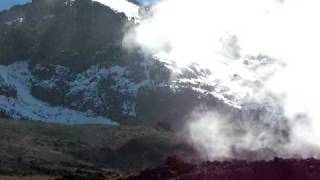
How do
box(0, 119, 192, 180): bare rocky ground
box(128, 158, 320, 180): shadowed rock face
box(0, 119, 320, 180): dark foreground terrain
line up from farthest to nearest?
1. box(0, 119, 192, 180): bare rocky ground
2. box(0, 119, 320, 180): dark foreground terrain
3. box(128, 158, 320, 180): shadowed rock face

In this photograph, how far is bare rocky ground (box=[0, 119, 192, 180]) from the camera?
139 meters

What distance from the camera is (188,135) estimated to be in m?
190

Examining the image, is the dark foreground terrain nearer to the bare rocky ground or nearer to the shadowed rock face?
the bare rocky ground

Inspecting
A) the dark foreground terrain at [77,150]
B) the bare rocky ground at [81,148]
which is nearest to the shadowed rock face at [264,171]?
the dark foreground terrain at [77,150]

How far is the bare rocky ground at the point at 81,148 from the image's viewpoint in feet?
455

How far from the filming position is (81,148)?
551ft

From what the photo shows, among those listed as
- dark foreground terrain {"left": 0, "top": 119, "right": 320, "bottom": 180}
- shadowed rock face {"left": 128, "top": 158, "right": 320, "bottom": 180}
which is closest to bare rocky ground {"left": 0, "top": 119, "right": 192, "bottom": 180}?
dark foreground terrain {"left": 0, "top": 119, "right": 320, "bottom": 180}

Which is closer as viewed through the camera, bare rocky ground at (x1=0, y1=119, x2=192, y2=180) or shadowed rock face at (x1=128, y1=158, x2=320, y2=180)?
shadowed rock face at (x1=128, y1=158, x2=320, y2=180)

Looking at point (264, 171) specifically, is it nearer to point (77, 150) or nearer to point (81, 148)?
point (77, 150)

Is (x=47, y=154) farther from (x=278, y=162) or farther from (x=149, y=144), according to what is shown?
(x=278, y=162)

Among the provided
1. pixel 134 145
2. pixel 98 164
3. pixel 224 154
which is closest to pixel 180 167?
pixel 224 154

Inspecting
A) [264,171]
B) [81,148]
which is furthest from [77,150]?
[264,171]

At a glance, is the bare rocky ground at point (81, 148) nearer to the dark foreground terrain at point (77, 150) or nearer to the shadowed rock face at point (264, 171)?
the dark foreground terrain at point (77, 150)

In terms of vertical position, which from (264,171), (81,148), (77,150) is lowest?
(264,171)
